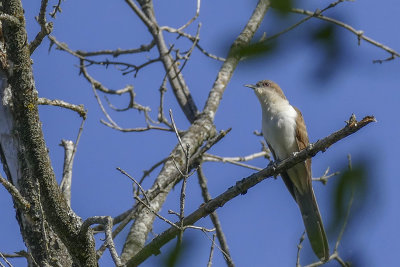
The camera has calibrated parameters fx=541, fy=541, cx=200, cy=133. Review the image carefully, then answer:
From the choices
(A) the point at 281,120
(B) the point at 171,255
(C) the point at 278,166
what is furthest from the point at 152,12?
(B) the point at 171,255

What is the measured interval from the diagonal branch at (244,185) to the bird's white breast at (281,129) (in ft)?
6.99

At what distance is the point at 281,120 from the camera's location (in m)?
5.91

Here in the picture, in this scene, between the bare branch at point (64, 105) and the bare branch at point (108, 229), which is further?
the bare branch at point (64, 105)

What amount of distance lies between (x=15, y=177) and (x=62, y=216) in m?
0.39

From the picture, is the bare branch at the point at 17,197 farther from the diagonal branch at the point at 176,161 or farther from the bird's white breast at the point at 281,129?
the bird's white breast at the point at 281,129

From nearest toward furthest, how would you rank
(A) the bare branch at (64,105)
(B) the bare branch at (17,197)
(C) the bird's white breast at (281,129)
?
(B) the bare branch at (17,197) < (A) the bare branch at (64,105) < (C) the bird's white breast at (281,129)

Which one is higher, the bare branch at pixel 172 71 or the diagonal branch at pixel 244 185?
the bare branch at pixel 172 71

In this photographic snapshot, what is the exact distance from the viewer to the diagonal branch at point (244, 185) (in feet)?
9.10

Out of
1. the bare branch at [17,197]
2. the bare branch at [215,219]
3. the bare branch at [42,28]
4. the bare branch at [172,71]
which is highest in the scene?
the bare branch at [172,71]

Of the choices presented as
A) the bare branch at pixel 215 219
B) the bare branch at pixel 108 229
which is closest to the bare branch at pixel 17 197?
the bare branch at pixel 108 229

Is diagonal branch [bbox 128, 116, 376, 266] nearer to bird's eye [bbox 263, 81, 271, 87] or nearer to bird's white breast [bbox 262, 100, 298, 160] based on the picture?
bird's white breast [bbox 262, 100, 298, 160]

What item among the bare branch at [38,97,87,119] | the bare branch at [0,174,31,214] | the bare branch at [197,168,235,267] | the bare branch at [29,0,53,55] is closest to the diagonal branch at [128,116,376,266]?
the bare branch at [0,174,31,214]

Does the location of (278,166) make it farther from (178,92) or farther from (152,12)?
(152,12)

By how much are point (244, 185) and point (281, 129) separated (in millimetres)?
2460
